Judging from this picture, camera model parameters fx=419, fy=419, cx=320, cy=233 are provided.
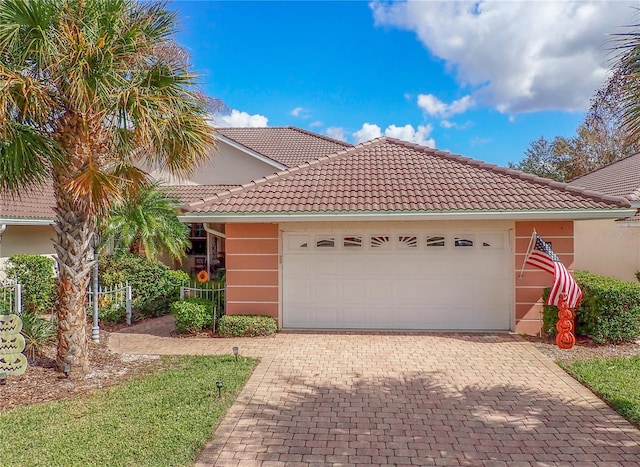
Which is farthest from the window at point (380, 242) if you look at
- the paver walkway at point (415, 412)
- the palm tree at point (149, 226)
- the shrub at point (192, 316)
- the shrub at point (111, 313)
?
the shrub at point (111, 313)

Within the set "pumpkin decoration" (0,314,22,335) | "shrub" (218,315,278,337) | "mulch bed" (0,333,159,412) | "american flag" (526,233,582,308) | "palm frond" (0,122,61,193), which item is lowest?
"mulch bed" (0,333,159,412)

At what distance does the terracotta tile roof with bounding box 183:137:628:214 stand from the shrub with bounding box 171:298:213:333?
253cm

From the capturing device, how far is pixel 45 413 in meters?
6.14

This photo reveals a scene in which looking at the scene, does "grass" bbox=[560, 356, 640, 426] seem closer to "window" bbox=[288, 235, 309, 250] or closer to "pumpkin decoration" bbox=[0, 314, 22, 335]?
"window" bbox=[288, 235, 309, 250]

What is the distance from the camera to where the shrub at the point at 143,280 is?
13016mm

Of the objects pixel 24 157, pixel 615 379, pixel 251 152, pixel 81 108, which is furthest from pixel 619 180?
pixel 24 157

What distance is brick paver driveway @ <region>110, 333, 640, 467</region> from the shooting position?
504 centimetres

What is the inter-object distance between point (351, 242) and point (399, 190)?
1.86 metres

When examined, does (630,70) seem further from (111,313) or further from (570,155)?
(570,155)

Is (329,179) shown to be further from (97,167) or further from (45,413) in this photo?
(45,413)

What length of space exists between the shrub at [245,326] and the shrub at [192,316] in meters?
0.47

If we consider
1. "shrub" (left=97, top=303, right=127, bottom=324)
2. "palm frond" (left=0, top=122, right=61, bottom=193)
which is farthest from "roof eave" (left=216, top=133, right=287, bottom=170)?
"palm frond" (left=0, top=122, right=61, bottom=193)

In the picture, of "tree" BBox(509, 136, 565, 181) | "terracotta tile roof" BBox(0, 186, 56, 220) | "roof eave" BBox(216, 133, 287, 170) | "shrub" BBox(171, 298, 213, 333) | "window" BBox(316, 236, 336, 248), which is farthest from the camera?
"tree" BBox(509, 136, 565, 181)

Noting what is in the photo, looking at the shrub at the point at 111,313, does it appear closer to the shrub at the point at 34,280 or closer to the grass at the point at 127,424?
the shrub at the point at 34,280
